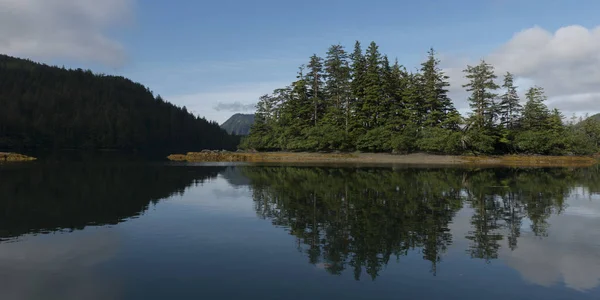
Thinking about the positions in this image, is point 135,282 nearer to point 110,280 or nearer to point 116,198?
point 110,280

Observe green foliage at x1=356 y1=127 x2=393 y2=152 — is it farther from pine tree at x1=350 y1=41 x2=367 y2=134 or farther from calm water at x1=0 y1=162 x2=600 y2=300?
calm water at x1=0 y1=162 x2=600 y2=300

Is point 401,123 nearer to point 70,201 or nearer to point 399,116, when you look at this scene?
point 399,116

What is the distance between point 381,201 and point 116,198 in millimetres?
16599

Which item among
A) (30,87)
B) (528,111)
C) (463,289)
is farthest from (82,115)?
(463,289)

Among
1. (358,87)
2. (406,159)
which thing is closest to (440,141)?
(406,159)

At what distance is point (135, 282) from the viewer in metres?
10.1

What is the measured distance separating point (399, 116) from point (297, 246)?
7025cm

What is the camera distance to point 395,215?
63.3 ft

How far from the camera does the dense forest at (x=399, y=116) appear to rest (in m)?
71.9

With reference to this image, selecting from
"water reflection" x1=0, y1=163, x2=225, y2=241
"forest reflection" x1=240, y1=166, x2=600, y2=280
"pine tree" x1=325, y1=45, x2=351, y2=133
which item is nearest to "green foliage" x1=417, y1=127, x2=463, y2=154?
"pine tree" x1=325, y1=45, x2=351, y2=133

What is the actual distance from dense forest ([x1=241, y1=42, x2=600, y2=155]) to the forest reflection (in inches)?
1560

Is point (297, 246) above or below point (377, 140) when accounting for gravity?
below

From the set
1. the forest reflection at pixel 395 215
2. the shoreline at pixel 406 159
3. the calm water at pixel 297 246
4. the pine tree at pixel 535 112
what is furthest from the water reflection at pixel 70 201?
the pine tree at pixel 535 112

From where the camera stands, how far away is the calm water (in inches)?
390
